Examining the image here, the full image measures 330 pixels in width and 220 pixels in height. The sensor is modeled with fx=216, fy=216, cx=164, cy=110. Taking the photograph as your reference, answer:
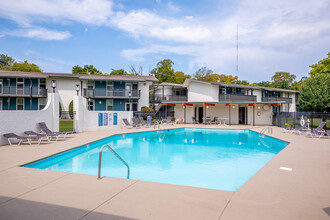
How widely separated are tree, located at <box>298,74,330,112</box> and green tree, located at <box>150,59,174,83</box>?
2684 cm

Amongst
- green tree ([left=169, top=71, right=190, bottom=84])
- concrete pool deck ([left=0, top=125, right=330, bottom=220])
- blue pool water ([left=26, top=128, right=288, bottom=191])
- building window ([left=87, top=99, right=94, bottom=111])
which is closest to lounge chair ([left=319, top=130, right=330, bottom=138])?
blue pool water ([left=26, top=128, right=288, bottom=191])

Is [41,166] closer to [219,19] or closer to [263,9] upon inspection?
[263,9]

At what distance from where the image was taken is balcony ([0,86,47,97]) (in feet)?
80.4

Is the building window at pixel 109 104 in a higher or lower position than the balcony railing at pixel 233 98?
lower

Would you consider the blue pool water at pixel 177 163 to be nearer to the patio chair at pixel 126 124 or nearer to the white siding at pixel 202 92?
the patio chair at pixel 126 124

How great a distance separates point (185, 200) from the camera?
3826 mm

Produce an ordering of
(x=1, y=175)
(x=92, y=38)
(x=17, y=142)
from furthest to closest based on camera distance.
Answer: (x=92, y=38) → (x=17, y=142) → (x=1, y=175)

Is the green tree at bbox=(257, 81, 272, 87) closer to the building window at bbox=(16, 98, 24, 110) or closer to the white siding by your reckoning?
the white siding

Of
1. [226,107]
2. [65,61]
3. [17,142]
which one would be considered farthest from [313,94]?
[65,61]

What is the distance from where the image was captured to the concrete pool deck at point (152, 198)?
328 centimetres

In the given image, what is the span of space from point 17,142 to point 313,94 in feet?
83.3

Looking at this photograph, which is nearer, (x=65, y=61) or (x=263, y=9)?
(x=263, y=9)

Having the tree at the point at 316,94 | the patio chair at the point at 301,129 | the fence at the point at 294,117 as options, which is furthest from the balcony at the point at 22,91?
the tree at the point at 316,94

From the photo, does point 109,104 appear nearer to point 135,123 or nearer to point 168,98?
point 168,98
